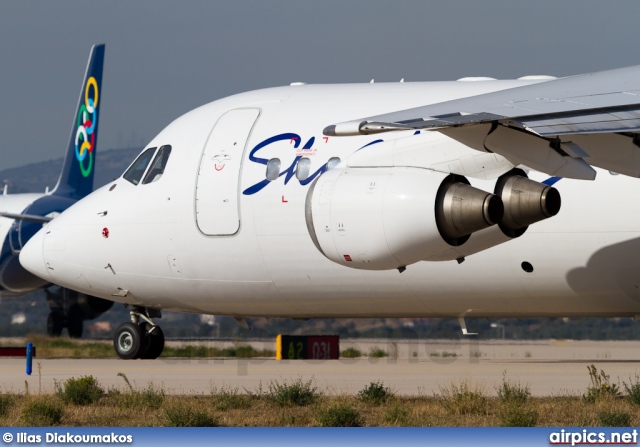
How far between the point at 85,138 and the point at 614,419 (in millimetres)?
35798

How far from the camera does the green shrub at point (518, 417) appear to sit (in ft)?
39.2

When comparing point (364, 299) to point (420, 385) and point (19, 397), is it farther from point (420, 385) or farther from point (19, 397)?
point (19, 397)

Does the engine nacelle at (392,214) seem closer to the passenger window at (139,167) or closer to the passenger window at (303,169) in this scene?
the passenger window at (303,169)

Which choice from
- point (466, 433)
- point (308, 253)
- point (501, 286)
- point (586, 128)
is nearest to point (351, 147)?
point (308, 253)

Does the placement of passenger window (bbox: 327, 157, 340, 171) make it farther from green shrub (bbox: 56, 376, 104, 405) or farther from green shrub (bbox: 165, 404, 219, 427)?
green shrub (bbox: 165, 404, 219, 427)

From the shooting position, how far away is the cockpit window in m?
21.5

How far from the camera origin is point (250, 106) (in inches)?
835

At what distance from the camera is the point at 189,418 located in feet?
40.5

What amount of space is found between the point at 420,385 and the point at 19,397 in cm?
542

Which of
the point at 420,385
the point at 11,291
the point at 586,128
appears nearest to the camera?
the point at 586,128

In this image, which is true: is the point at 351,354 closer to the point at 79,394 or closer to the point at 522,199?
the point at 79,394

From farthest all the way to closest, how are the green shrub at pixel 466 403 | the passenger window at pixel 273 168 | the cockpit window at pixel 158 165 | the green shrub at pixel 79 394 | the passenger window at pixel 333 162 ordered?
the cockpit window at pixel 158 165
the passenger window at pixel 273 168
the passenger window at pixel 333 162
the green shrub at pixel 79 394
the green shrub at pixel 466 403

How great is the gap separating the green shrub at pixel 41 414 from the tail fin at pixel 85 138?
32372 millimetres

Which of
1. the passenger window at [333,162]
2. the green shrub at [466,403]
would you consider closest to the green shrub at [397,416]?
the green shrub at [466,403]
